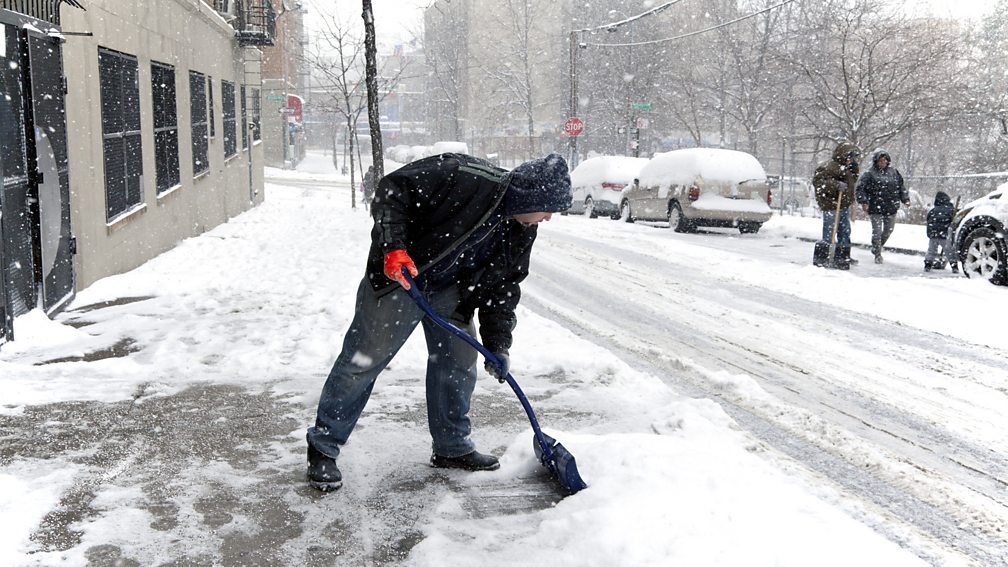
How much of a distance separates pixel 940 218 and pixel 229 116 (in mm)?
15129

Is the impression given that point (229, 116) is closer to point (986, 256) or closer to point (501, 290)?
point (986, 256)

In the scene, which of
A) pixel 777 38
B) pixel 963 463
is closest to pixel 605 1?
pixel 777 38

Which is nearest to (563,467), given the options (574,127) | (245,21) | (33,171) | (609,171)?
(33,171)

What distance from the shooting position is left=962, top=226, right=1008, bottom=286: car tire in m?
10.6

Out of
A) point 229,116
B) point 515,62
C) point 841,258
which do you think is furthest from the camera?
point 515,62

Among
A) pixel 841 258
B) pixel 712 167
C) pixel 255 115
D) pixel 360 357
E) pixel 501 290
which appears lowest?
pixel 841 258

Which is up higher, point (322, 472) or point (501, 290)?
point (501, 290)

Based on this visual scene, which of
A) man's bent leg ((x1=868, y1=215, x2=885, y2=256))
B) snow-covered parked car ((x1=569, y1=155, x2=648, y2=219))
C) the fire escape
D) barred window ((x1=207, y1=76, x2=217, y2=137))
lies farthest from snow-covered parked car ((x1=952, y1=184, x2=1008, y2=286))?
the fire escape

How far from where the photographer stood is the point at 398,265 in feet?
12.0

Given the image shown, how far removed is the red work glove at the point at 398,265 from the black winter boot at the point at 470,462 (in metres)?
1.00

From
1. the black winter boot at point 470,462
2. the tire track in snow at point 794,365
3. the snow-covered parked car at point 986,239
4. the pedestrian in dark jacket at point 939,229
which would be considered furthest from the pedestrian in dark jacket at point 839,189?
the black winter boot at point 470,462

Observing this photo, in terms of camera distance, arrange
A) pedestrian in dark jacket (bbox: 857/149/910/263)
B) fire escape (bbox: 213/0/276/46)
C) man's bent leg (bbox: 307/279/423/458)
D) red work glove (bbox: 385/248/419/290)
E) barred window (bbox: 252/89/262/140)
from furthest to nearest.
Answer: barred window (bbox: 252/89/262/140)
fire escape (bbox: 213/0/276/46)
pedestrian in dark jacket (bbox: 857/149/910/263)
man's bent leg (bbox: 307/279/423/458)
red work glove (bbox: 385/248/419/290)

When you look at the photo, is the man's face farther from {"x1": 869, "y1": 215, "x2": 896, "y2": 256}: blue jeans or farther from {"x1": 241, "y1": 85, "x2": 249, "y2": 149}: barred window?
{"x1": 241, "y1": 85, "x2": 249, "y2": 149}: barred window

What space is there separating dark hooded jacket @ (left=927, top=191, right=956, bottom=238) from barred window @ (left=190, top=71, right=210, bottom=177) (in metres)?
12.0
